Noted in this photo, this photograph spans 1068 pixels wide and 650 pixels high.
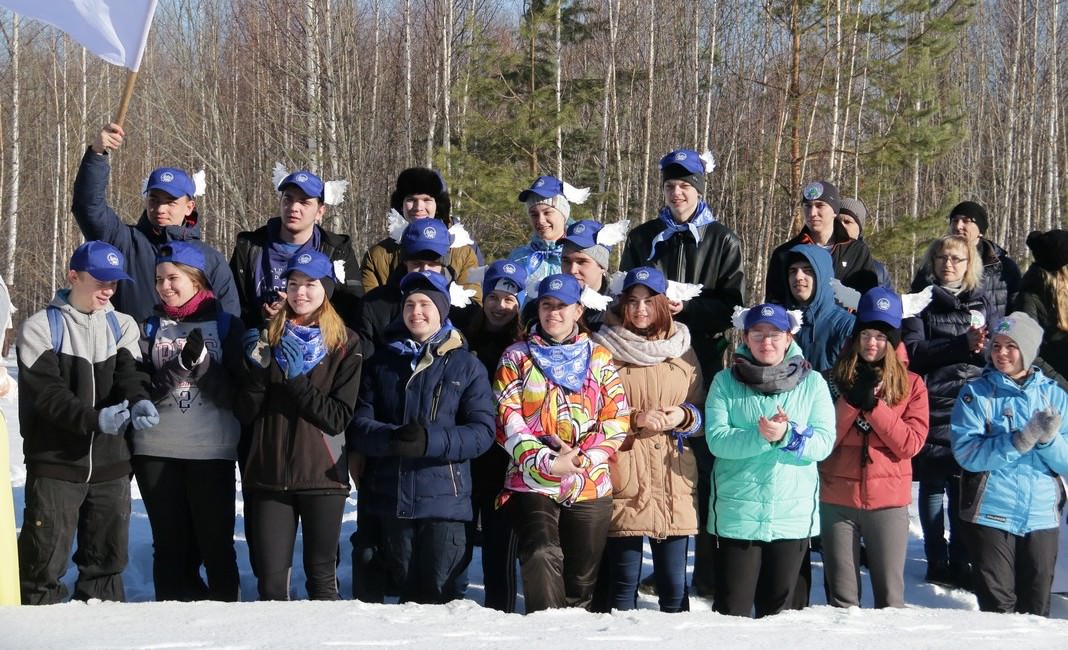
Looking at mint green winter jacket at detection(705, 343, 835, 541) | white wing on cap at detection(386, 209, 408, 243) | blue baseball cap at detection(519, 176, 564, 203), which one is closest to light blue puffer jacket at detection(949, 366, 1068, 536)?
mint green winter jacket at detection(705, 343, 835, 541)

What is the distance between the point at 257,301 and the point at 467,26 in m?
12.7

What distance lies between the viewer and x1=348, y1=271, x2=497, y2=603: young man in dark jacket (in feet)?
15.9

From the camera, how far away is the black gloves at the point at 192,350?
16.3 feet

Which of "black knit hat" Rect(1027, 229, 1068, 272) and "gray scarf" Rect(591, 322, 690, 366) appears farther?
"black knit hat" Rect(1027, 229, 1068, 272)

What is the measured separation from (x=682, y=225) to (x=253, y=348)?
240 cm

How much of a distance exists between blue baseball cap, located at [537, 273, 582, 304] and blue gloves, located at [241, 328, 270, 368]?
4.19ft

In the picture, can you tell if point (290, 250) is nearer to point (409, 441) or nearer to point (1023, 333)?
point (409, 441)

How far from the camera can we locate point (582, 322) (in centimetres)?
542

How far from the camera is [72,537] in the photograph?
501cm

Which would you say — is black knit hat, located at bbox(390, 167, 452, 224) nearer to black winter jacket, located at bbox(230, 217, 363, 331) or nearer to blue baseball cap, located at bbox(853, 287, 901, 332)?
black winter jacket, located at bbox(230, 217, 363, 331)

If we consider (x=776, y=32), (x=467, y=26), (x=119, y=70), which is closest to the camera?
(x=467, y=26)

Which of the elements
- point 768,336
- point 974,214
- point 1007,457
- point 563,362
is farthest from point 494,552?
point 974,214

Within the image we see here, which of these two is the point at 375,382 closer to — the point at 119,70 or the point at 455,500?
the point at 455,500

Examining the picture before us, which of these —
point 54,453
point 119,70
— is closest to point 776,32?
point 54,453
